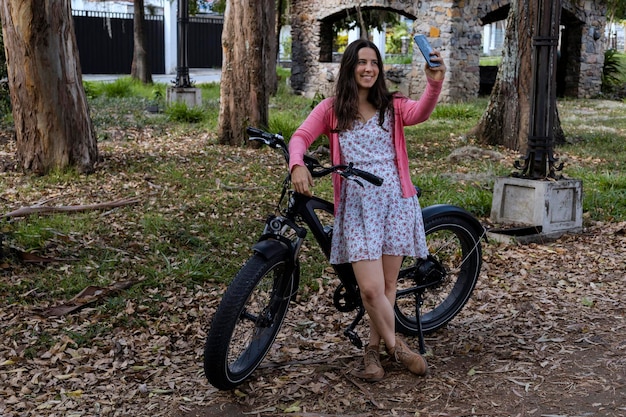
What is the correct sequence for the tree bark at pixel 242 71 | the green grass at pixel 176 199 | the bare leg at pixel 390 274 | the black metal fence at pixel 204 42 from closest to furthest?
the bare leg at pixel 390 274
the green grass at pixel 176 199
the tree bark at pixel 242 71
the black metal fence at pixel 204 42

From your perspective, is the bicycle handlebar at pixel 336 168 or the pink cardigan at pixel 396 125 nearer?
the bicycle handlebar at pixel 336 168

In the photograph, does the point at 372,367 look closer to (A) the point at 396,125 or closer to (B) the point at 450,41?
(A) the point at 396,125

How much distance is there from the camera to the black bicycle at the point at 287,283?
12.0 ft

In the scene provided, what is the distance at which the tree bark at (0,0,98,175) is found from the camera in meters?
7.93

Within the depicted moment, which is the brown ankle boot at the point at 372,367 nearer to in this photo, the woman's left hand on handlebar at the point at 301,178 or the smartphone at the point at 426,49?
the woman's left hand on handlebar at the point at 301,178

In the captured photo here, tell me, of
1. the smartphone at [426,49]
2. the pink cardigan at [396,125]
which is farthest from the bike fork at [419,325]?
the smartphone at [426,49]

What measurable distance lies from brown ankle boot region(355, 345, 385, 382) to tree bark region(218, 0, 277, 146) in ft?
22.1

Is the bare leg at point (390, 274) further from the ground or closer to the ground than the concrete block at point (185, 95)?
closer to the ground

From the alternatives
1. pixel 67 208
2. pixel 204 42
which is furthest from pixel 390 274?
pixel 204 42

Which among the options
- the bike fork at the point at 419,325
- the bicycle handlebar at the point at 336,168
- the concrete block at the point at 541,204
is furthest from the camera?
the concrete block at the point at 541,204

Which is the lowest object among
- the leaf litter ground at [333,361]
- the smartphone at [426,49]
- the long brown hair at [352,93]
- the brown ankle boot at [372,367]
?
the leaf litter ground at [333,361]

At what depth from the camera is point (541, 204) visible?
21.9ft

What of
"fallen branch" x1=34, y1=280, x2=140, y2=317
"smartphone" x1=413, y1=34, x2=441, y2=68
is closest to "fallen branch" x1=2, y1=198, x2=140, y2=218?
"fallen branch" x1=34, y1=280, x2=140, y2=317

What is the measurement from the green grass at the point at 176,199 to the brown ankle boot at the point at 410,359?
5.29ft
